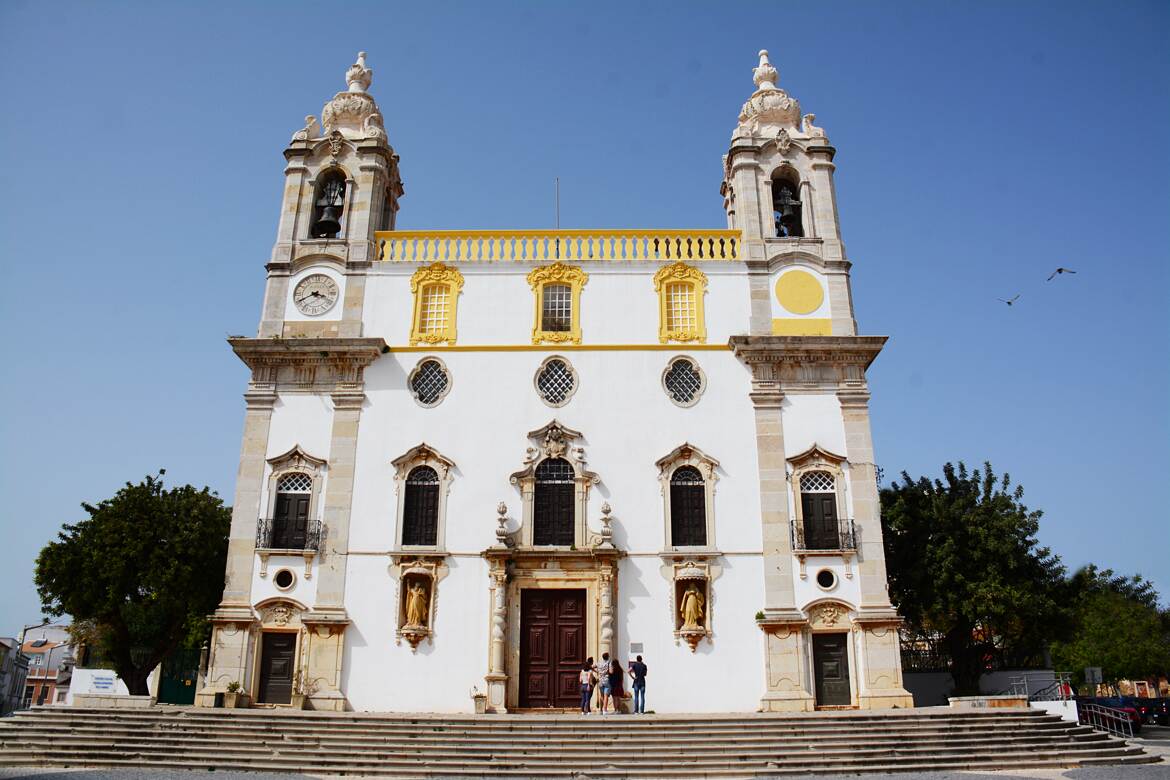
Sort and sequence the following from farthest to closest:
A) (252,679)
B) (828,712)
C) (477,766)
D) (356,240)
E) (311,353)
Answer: (356,240) < (311,353) < (252,679) < (828,712) < (477,766)

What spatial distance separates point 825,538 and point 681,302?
20.2 ft

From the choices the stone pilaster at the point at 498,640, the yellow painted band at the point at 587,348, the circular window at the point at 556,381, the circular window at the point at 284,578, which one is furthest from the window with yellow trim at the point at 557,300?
the circular window at the point at 284,578

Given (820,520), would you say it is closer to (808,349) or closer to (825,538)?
(825,538)

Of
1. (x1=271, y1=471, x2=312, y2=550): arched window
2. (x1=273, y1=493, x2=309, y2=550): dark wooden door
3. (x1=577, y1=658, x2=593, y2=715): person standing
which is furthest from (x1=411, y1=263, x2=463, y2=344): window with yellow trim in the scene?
(x1=577, y1=658, x2=593, y2=715): person standing

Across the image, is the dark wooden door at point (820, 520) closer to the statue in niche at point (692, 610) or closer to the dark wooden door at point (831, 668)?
the dark wooden door at point (831, 668)

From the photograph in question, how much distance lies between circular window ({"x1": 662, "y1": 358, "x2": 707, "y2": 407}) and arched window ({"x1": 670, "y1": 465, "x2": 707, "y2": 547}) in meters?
1.58

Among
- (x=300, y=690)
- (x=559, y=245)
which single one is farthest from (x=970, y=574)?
(x=300, y=690)

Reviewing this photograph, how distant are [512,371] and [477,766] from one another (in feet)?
28.1

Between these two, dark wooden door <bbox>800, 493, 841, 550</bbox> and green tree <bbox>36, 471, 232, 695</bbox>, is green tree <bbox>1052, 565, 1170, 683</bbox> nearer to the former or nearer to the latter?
dark wooden door <bbox>800, 493, 841, 550</bbox>

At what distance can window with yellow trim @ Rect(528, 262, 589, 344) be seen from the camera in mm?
19234

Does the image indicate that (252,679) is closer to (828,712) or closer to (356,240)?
(356,240)

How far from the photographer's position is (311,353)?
18.8m

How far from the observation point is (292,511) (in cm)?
1795

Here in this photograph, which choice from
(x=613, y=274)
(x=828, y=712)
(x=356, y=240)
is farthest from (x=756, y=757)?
(x=356, y=240)
